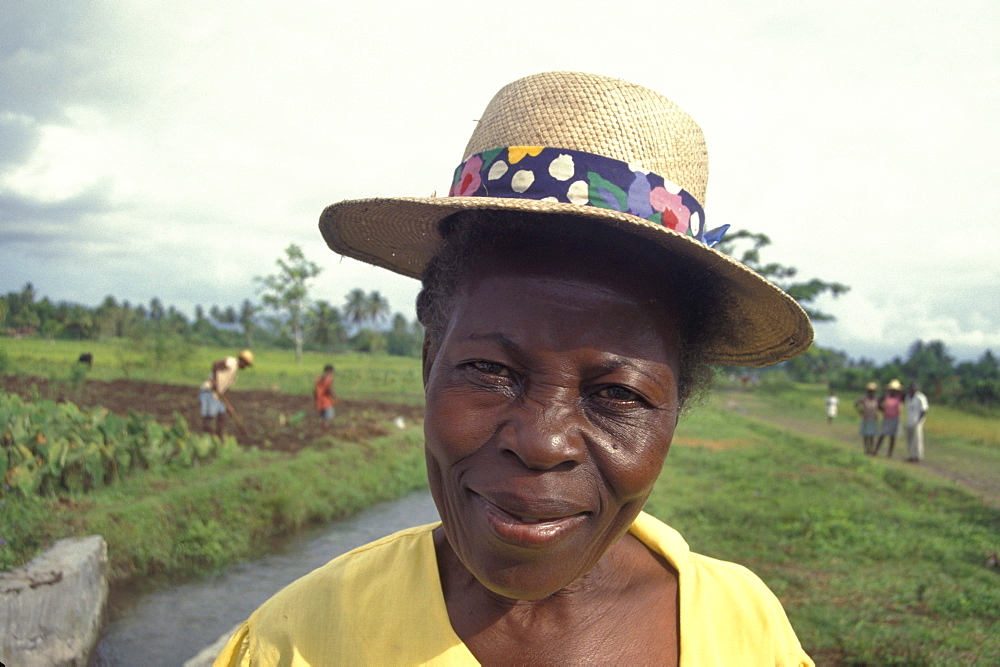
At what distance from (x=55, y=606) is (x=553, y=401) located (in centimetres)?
450

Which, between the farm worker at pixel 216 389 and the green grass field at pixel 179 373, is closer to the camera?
the farm worker at pixel 216 389

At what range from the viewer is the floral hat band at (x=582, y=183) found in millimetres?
1156

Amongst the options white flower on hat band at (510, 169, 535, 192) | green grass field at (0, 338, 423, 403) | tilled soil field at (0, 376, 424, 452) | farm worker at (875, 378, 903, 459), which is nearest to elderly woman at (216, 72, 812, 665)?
white flower on hat band at (510, 169, 535, 192)

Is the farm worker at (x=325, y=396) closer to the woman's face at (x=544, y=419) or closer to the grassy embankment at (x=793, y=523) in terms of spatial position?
the grassy embankment at (x=793, y=523)

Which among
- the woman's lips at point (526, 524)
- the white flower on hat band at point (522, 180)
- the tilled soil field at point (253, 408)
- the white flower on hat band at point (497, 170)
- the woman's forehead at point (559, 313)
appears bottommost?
the tilled soil field at point (253, 408)

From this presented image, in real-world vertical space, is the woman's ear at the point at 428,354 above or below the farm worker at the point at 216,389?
above

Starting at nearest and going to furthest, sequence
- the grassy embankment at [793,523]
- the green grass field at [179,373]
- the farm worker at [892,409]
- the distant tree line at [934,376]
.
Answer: the grassy embankment at [793,523], the green grass field at [179,373], the farm worker at [892,409], the distant tree line at [934,376]

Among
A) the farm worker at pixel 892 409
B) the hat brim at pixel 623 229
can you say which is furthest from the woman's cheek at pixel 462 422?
the farm worker at pixel 892 409

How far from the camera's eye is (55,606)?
13.8 feet

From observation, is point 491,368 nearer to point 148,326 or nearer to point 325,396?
point 325,396

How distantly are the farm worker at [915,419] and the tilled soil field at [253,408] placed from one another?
10.4 meters

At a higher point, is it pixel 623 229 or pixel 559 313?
pixel 623 229

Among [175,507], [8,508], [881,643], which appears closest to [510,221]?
[881,643]

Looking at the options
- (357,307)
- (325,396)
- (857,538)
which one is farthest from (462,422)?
(357,307)
